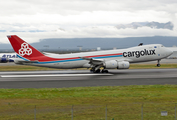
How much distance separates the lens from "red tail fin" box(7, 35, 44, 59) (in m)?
46.3

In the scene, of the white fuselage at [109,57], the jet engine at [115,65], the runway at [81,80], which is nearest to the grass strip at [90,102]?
the runway at [81,80]

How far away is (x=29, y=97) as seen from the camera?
2523 cm

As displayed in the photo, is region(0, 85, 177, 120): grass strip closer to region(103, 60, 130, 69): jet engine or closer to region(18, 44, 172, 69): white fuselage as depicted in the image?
region(103, 60, 130, 69): jet engine

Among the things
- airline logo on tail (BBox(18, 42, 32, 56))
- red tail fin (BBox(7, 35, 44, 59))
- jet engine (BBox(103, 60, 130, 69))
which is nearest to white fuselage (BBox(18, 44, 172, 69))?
red tail fin (BBox(7, 35, 44, 59))

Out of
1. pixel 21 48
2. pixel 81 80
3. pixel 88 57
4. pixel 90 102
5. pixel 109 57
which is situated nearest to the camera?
pixel 90 102

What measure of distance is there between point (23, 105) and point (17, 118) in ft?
20.0

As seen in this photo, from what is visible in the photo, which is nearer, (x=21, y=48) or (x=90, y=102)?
(x=90, y=102)

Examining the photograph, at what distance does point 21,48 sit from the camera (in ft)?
153

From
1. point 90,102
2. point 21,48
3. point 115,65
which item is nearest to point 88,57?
point 115,65

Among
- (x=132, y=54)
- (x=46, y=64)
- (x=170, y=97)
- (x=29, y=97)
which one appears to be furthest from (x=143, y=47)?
(x=29, y=97)

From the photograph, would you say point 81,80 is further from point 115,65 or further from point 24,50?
point 24,50

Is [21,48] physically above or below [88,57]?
above

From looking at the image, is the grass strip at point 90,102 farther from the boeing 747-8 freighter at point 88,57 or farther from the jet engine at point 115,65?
the boeing 747-8 freighter at point 88,57

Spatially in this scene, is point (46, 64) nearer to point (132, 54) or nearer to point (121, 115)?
point (132, 54)
